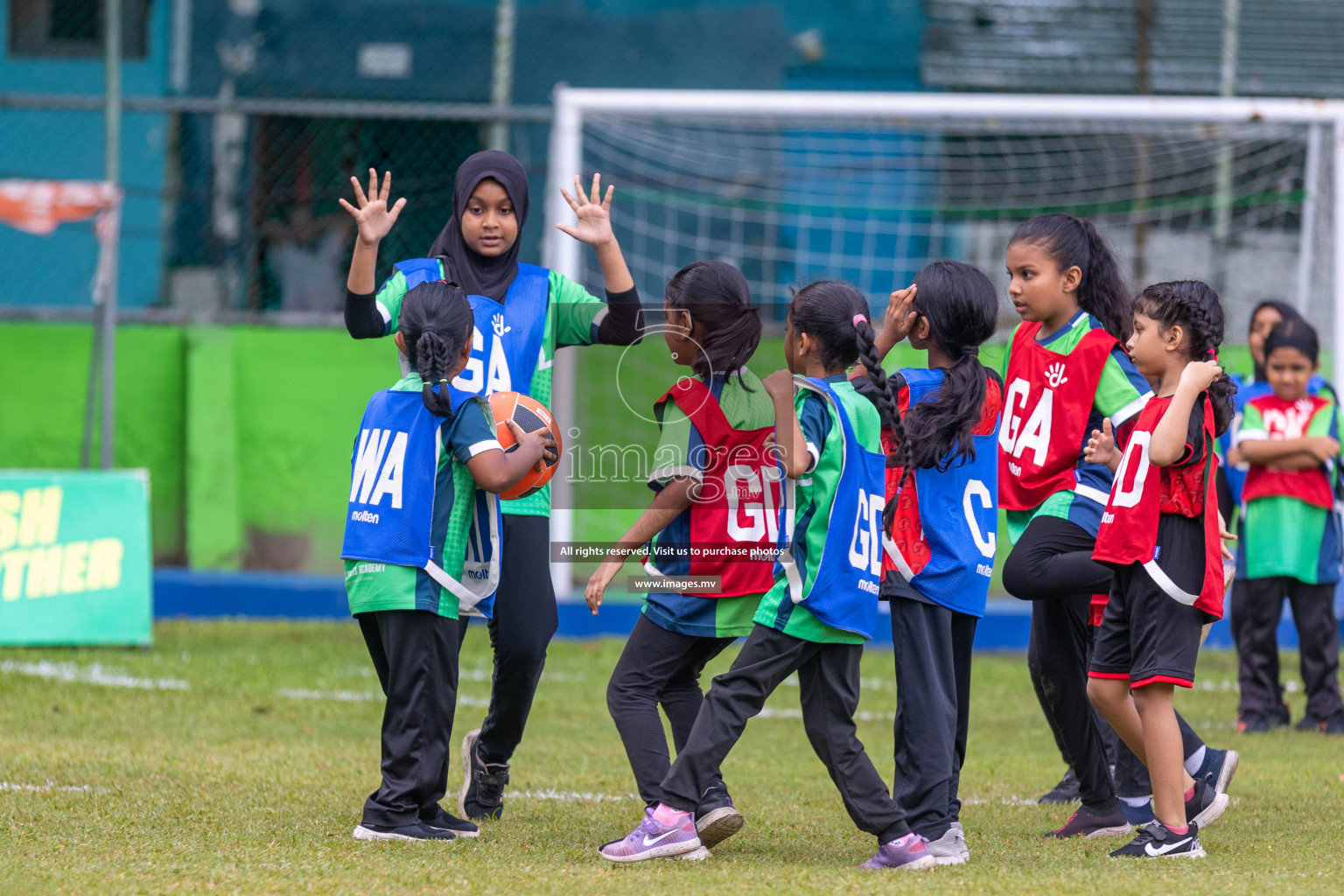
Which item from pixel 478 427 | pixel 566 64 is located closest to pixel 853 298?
pixel 478 427

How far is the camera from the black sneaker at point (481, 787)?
4.57 metres

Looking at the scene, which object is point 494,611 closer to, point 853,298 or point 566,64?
point 853,298

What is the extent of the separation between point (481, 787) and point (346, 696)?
281 centimetres

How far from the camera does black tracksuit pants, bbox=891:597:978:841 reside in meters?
3.99

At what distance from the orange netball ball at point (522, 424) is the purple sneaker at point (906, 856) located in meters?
1.39

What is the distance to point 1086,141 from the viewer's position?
12.2 m

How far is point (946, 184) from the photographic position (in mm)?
13008

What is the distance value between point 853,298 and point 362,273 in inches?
56.1

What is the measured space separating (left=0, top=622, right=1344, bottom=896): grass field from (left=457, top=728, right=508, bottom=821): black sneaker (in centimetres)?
8

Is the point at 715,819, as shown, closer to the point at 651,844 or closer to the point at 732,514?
the point at 651,844

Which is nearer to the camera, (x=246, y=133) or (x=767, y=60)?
(x=246, y=133)

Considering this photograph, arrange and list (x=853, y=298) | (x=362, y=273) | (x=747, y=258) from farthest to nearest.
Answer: (x=747, y=258) → (x=362, y=273) → (x=853, y=298)

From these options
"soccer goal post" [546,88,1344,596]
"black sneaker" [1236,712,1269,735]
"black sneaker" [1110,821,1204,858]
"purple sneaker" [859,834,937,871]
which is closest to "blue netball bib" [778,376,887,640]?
"purple sneaker" [859,834,937,871]

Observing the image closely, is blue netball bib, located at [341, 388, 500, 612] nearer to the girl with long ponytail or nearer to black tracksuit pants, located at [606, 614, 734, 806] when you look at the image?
black tracksuit pants, located at [606, 614, 734, 806]
